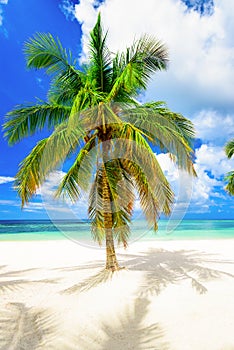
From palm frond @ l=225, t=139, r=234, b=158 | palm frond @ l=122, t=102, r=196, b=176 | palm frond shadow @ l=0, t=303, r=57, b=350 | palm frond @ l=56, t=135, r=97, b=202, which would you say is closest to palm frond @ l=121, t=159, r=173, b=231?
palm frond @ l=122, t=102, r=196, b=176

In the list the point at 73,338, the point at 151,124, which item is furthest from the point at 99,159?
the point at 73,338

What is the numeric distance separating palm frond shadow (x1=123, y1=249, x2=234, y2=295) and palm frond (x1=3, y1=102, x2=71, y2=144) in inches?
183

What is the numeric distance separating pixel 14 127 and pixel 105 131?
2340mm

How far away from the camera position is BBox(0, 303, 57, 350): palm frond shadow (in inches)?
136

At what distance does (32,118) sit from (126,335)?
528 cm

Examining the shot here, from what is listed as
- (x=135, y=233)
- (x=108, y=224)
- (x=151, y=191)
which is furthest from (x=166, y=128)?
(x=135, y=233)

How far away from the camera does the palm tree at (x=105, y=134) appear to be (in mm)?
5671

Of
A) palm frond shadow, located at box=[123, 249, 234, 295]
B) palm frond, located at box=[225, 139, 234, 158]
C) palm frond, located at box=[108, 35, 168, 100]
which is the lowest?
palm frond shadow, located at box=[123, 249, 234, 295]

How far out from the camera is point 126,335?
11.9 ft

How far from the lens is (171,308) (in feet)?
14.9

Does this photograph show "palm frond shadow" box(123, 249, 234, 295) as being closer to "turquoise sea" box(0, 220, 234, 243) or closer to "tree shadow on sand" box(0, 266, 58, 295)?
"turquoise sea" box(0, 220, 234, 243)

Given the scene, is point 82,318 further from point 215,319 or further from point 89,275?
point 89,275

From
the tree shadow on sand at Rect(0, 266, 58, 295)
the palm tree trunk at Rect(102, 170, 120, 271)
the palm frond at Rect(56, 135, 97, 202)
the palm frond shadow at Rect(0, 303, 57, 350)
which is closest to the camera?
the palm frond shadow at Rect(0, 303, 57, 350)

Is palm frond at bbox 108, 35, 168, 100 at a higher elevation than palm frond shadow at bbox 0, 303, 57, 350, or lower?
higher
